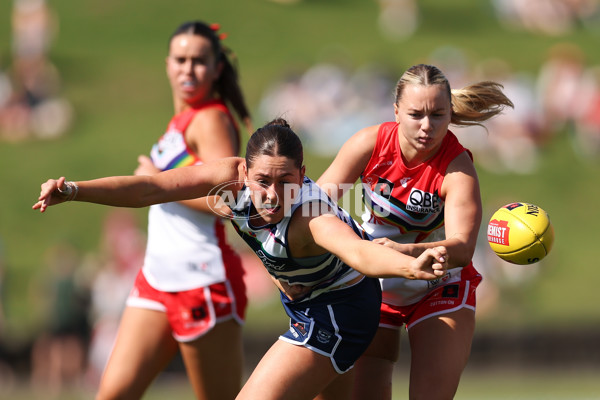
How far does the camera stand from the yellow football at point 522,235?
4.25 m

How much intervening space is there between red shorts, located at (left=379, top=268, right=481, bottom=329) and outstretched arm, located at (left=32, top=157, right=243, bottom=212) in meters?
1.17

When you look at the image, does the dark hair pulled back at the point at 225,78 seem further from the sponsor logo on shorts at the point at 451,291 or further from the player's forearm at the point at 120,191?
the sponsor logo on shorts at the point at 451,291

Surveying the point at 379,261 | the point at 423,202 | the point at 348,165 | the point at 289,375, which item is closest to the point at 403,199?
the point at 423,202

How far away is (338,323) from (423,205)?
0.76 m

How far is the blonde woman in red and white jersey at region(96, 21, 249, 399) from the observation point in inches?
192

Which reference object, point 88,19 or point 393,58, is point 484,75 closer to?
point 393,58

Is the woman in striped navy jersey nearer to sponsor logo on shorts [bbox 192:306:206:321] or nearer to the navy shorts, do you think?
the navy shorts

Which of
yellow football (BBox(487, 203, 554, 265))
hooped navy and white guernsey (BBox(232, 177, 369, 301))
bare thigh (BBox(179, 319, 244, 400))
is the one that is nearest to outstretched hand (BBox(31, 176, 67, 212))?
hooped navy and white guernsey (BBox(232, 177, 369, 301))

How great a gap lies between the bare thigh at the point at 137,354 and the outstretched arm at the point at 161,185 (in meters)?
1.15

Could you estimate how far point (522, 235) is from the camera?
4250mm

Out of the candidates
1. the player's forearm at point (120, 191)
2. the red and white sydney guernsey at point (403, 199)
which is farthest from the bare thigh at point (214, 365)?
the player's forearm at point (120, 191)

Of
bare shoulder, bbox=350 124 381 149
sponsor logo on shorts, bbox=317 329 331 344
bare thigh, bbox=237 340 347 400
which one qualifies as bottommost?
bare thigh, bbox=237 340 347 400

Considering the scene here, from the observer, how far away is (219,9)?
1858 cm

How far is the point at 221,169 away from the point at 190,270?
3.70 ft
